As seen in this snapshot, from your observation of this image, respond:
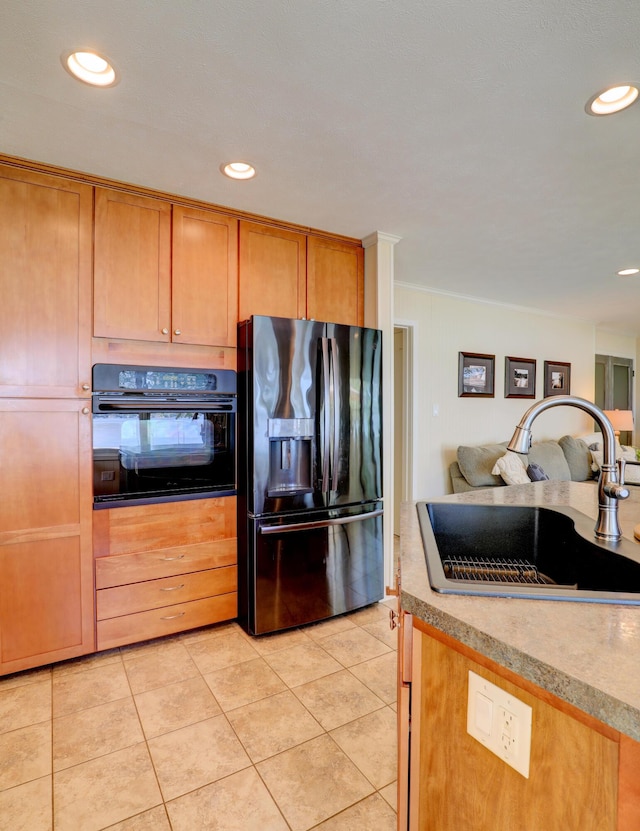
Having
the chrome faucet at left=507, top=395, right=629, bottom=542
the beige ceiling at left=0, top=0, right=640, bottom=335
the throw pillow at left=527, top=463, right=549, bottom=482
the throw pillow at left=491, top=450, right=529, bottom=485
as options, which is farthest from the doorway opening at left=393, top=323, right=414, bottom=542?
the chrome faucet at left=507, top=395, right=629, bottom=542

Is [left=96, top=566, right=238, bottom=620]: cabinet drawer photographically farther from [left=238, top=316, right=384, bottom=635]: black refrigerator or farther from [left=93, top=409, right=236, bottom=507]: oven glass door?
[left=93, top=409, right=236, bottom=507]: oven glass door

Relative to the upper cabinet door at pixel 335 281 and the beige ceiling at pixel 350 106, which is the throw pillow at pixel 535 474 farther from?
the upper cabinet door at pixel 335 281

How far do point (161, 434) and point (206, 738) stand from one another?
1.36 meters

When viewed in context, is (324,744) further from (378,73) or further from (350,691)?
(378,73)

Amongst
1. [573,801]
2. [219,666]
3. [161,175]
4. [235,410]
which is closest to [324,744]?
[219,666]

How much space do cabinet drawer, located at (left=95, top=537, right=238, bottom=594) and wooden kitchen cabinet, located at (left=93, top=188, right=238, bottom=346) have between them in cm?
111

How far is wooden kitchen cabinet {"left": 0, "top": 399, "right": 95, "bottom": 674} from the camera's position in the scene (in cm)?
207

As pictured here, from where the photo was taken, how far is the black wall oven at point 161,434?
2.26 metres

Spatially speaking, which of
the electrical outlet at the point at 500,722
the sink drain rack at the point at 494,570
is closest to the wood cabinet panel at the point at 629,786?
the electrical outlet at the point at 500,722

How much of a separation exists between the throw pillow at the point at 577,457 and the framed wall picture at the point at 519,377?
64cm

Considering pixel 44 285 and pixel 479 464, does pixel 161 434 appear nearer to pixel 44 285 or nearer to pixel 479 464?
pixel 44 285

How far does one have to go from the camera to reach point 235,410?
8.48 ft

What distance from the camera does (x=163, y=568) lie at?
2391 mm

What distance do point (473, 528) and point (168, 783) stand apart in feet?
4.40
